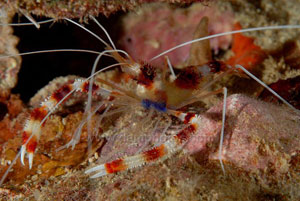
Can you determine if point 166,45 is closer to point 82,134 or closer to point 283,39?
point 283,39

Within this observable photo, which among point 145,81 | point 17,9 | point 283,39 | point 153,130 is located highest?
point 17,9

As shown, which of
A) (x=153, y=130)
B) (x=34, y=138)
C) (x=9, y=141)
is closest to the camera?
(x=34, y=138)

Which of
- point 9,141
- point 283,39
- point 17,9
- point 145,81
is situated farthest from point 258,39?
point 9,141

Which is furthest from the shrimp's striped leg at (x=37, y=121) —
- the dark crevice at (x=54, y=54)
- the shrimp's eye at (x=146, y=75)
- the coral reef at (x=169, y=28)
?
the coral reef at (x=169, y=28)

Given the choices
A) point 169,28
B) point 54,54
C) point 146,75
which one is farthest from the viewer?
point 54,54

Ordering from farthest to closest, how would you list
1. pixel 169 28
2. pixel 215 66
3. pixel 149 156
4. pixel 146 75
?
pixel 169 28 < pixel 215 66 < pixel 146 75 < pixel 149 156

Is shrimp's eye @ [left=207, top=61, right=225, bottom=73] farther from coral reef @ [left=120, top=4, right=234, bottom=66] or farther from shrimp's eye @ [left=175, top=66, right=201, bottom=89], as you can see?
coral reef @ [left=120, top=4, right=234, bottom=66]

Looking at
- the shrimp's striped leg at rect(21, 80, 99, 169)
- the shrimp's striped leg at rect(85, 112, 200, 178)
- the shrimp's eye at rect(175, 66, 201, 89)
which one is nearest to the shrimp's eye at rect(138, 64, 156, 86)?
the shrimp's eye at rect(175, 66, 201, 89)

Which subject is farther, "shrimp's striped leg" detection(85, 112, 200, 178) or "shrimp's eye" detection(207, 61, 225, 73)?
"shrimp's eye" detection(207, 61, 225, 73)


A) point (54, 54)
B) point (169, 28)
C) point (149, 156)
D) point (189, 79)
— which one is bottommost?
point (149, 156)

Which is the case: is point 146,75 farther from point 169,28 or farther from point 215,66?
point 169,28

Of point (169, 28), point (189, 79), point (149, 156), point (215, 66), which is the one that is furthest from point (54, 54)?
point (149, 156)
